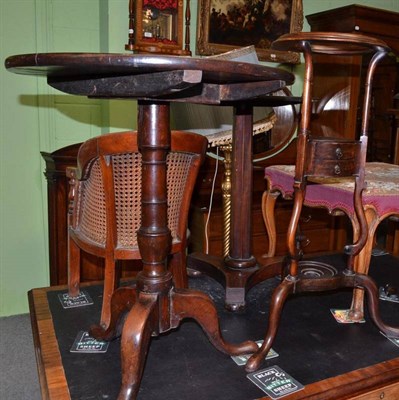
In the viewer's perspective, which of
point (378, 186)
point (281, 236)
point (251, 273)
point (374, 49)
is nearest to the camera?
point (374, 49)

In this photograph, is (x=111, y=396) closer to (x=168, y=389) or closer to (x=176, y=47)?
(x=168, y=389)

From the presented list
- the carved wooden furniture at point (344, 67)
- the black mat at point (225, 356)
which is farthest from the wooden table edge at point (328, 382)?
the carved wooden furniture at point (344, 67)

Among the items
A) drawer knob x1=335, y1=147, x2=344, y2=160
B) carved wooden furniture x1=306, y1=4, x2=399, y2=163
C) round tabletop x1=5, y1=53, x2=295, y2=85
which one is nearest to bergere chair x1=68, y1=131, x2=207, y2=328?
round tabletop x1=5, y1=53, x2=295, y2=85

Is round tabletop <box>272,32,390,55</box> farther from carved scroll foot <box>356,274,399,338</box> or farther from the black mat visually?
the black mat

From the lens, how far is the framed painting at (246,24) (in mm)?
2873

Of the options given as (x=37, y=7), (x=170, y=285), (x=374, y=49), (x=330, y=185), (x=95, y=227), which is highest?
(x=37, y=7)

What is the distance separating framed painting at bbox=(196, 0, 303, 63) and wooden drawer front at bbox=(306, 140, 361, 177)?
1.60 m

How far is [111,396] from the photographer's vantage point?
4.32ft

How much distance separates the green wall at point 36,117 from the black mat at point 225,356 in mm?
959

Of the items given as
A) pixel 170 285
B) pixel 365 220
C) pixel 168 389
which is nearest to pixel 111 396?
pixel 168 389

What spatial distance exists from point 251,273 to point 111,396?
81cm

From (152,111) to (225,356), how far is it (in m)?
0.82

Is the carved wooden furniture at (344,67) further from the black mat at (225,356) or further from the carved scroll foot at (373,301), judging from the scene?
the carved scroll foot at (373,301)

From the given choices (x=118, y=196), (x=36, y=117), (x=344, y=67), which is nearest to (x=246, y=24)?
(x=344, y=67)
